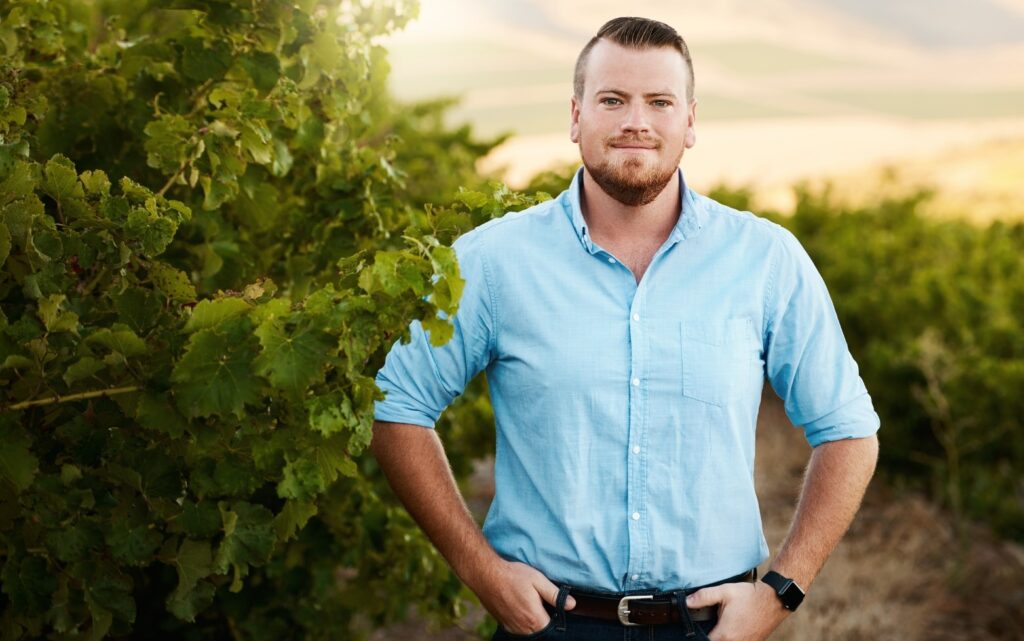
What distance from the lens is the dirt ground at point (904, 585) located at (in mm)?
5430

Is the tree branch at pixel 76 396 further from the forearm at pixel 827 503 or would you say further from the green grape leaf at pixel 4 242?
the forearm at pixel 827 503

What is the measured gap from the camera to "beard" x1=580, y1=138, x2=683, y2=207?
2.51 m

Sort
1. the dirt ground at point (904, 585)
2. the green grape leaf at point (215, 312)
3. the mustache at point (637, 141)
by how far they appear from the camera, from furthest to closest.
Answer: the dirt ground at point (904, 585) < the mustache at point (637, 141) < the green grape leaf at point (215, 312)

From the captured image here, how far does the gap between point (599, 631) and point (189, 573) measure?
33.8 inches

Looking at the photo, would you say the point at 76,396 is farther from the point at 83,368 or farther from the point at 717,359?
the point at 717,359

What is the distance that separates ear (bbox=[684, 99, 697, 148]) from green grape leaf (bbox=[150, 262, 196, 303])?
1124mm

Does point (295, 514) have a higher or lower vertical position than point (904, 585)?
higher

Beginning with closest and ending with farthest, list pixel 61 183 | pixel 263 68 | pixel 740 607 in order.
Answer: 1. pixel 61 183
2. pixel 740 607
3. pixel 263 68

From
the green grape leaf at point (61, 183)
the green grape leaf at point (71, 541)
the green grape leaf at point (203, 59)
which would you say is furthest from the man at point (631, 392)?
the green grape leaf at point (203, 59)

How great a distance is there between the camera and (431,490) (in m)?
2.54

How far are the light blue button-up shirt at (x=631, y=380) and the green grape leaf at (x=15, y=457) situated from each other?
70 cm

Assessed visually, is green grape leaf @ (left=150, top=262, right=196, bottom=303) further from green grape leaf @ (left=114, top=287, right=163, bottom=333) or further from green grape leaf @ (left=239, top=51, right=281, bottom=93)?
green grape leaf @ (left=239, top=51, right=281, bottom=93)

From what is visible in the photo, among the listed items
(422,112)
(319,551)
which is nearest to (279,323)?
(319,551)

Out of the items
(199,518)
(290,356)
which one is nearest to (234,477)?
(199,518)
